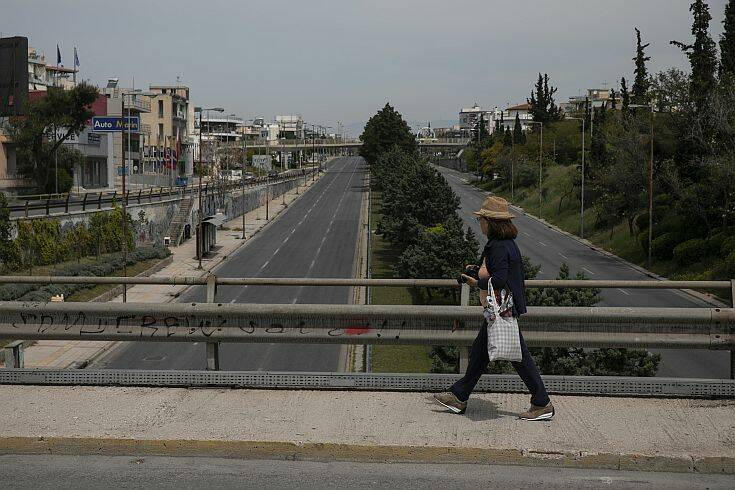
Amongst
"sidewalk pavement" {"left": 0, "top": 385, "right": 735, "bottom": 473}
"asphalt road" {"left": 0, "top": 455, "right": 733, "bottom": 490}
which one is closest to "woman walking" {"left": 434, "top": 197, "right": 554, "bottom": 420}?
"sidewalk pavement" {"left": 0, "top": 385, "right": 735, "bottom": 473}

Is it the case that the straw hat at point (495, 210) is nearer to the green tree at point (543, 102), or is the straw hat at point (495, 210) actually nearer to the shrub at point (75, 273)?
the shrub at point (75, 273)

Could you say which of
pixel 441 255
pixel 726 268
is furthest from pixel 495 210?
pixel 726 268

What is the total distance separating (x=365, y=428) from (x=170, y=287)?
41004 millimetres

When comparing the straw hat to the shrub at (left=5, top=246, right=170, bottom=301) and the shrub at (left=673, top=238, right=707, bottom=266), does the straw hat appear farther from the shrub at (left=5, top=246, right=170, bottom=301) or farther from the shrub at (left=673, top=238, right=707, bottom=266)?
the shrub at (left=673, top=238, right=707, bottom=266)

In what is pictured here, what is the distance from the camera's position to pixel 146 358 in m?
30.6

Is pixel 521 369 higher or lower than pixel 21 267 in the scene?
higher

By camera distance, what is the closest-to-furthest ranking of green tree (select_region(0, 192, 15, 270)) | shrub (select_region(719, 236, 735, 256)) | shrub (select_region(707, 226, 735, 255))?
1. shrub (select_region(719, 236, 735, 256))
2. green tree (select_region(0, 192, 15, 270))
3. shrub (select_region(707, 226, 735, 255))

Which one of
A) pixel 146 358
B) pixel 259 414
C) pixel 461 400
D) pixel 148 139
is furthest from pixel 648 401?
pixel 148 139

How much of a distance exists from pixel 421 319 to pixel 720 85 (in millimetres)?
47532

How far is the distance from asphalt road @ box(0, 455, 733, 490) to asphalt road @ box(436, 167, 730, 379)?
39.4ft

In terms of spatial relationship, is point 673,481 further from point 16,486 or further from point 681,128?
point 681,128

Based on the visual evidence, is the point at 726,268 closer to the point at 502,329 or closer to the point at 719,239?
the point at 719,239

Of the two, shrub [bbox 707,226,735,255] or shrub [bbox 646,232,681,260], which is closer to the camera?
shrub [bbox 707,226,735,255]

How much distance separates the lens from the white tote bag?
7188 millimetres
